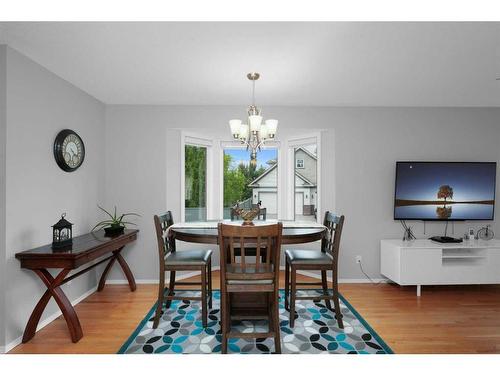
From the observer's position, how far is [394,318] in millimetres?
2564

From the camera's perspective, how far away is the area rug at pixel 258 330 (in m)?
2.03

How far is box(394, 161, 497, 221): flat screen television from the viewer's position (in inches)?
133

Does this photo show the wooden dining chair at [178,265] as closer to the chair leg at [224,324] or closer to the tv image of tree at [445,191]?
the chair leg at [224,324]

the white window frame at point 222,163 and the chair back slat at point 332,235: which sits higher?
the white window frame at point 222,163

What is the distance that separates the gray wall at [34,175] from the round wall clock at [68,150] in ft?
Answer: 0.17

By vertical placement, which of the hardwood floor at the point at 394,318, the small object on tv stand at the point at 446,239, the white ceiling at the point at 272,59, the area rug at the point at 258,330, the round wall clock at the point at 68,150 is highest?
the white ceiling at the point at 272,59

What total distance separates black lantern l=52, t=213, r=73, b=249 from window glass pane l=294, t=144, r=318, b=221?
286cm

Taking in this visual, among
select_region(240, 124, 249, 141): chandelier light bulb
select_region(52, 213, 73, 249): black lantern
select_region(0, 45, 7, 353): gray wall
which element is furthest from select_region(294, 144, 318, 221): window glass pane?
select_region(0, 45, 7, 353): gray wall

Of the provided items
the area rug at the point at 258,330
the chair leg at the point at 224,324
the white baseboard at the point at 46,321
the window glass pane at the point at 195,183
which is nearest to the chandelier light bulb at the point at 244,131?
the chair leg at the point at 224,324

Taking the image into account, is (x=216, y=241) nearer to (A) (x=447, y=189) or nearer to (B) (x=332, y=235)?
(B) (x=332, y=235)

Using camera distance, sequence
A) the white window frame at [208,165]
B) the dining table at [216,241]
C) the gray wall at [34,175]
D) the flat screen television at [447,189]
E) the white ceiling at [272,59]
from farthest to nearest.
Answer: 1. the white window frame at [208,165]
2. the flat screen television at [447,189]
3. the dining table at [216,241]
4. the gray wall at [34,175]
5. the white ceiling at [272,59]

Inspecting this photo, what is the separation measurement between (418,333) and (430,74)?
90.5 inches

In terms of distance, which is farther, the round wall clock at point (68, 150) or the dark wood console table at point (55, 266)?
the round wall clock at point (68, 150)

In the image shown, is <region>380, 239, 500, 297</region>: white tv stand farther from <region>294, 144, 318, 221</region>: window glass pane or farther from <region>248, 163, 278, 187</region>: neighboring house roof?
<region>248, 163, 278, 187</region>: neighboring house roof
